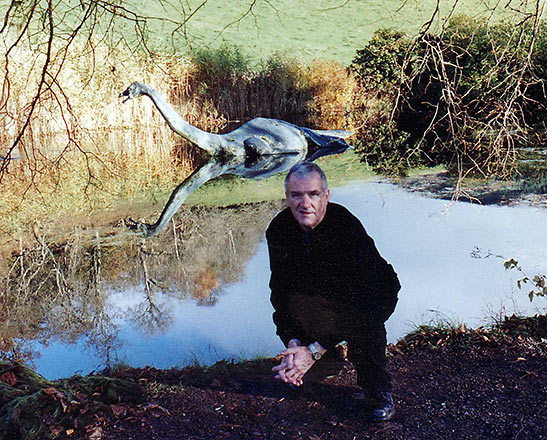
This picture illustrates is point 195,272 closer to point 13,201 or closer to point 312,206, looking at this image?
point 312,206

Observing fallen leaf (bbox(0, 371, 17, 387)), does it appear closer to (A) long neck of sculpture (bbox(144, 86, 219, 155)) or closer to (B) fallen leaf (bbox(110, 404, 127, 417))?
(B) fallen leaf (bbox(110, 404, 127, 417))

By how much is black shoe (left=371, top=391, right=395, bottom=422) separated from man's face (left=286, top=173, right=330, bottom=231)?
2.84ft

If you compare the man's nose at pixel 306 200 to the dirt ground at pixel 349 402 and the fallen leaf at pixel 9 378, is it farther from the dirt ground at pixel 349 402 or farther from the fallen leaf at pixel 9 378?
the fallen leaf at pixel 9 378

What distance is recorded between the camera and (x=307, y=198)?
2494 millimetres

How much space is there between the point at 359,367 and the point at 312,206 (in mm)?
810

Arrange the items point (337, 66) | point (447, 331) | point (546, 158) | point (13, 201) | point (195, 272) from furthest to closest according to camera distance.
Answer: point (337, 66), point (546, 158), point (13, 201), point (195, 272), point (447, 331)

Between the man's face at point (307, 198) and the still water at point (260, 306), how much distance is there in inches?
58.3

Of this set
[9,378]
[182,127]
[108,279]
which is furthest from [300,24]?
[9,378]

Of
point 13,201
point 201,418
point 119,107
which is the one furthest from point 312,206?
point 119,107

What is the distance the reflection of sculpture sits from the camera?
407 inches

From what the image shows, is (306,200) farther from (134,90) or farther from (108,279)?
(134,90)

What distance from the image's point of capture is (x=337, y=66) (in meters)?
19.3

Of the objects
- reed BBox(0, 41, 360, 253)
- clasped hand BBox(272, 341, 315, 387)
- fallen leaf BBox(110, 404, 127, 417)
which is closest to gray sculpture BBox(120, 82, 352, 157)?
reed BBox(0, 41, 360, 253)

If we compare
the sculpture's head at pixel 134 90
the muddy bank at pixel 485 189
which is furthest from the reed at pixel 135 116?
the muddy bank at pixel 485 189
